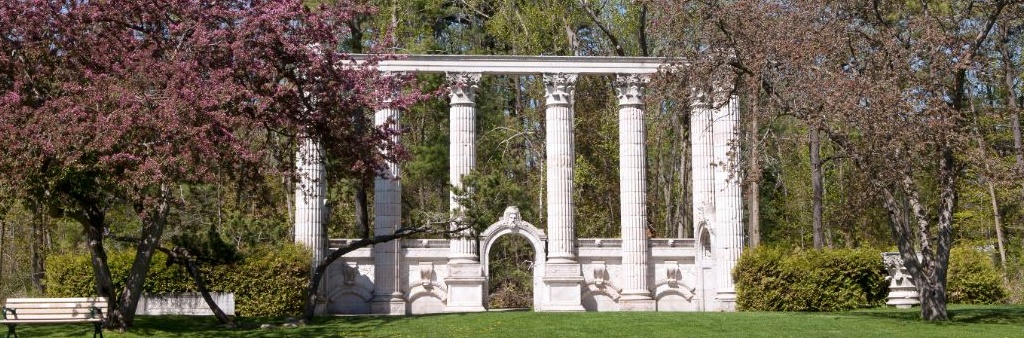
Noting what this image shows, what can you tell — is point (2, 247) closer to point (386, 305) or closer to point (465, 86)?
point (386, 305)

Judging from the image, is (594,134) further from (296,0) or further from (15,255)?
(296,0)

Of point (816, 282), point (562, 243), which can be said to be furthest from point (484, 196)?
point (816, 282)

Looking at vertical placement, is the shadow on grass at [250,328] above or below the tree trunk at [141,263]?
below

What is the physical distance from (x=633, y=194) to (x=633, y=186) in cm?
25

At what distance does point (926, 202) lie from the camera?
1820 inches

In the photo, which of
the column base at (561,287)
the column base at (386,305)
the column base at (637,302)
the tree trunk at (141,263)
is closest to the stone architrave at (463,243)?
the column base at (386,305)

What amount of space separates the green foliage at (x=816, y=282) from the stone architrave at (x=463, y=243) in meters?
8.09

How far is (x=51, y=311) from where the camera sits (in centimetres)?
1994

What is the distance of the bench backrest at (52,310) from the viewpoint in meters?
19.8

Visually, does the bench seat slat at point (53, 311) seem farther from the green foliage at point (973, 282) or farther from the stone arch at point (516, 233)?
the green foliage at point (973, 282)

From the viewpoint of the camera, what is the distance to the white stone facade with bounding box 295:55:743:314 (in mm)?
36812

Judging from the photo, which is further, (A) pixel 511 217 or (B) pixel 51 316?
(A) pixel 511 217

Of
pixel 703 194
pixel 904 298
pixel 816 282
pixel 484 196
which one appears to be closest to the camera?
pixel 484 196

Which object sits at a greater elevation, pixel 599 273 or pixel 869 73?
pixel 869 73
